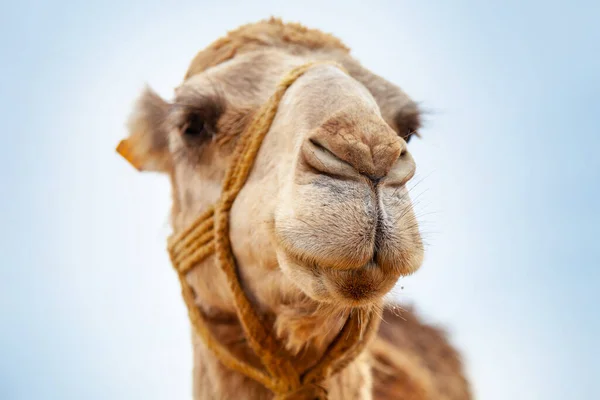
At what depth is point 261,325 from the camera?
8.26 ft

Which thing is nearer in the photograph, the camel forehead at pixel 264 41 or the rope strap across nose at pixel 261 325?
the rope strap across nose at pixel 261 325

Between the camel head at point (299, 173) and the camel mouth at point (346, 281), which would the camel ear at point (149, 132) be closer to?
the camel head at point (299, 173)

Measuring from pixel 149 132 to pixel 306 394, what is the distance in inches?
66.0

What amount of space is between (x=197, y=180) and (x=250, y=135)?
1.49 ft

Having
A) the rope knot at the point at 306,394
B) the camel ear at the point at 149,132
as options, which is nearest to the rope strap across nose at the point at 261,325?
the rope knot at the point at 306,394

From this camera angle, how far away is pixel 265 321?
8.28ft

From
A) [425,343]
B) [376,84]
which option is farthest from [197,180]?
[425,343]

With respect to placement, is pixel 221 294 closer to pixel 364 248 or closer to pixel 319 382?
pixel 319 382

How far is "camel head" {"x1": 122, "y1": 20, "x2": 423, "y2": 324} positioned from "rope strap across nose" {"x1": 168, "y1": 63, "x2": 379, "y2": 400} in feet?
0.15

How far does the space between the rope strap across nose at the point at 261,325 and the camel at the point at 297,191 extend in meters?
0.04

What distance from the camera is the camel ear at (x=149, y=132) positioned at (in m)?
3.28

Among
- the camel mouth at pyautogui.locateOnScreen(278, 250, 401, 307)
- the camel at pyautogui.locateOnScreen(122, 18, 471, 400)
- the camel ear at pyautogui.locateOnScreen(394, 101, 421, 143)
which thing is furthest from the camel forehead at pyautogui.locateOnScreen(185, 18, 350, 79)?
the camel mouth at pyautogui.locateOnScreen(278, 250, 401, 307)

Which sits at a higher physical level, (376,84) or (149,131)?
(376,84)

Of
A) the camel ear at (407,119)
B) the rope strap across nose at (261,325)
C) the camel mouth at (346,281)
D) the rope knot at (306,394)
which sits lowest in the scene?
the rope knot at (306,394)
